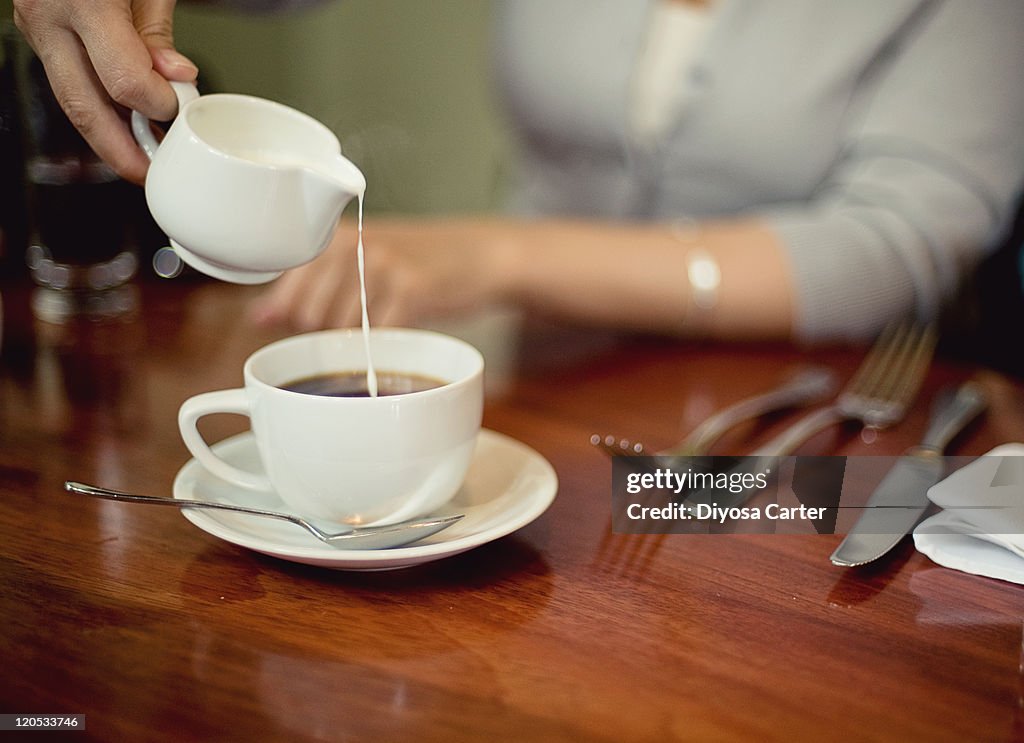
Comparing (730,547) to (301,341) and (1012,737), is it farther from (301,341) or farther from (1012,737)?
(301,341)

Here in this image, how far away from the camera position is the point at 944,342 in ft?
4.65

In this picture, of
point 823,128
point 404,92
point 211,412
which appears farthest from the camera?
point 404,92

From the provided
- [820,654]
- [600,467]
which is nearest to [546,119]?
[600,467]

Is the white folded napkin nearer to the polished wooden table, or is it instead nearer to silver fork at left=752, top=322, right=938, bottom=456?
the polished wooden table

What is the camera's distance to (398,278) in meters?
1.05

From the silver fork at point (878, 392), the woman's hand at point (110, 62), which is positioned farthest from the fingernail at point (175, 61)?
the silver fork at point (878, 392)

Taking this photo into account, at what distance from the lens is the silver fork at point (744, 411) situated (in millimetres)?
761

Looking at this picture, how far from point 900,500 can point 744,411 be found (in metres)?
0.22

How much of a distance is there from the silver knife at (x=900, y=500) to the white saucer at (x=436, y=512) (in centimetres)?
20

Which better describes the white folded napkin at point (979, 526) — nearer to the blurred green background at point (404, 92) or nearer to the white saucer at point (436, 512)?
the white saucer at point (436, 512)

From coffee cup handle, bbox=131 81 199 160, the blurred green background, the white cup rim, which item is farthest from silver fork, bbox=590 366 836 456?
the blurred green background

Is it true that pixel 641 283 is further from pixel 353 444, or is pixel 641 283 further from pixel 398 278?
pixel 353 444

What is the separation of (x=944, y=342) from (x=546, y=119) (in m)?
0.69

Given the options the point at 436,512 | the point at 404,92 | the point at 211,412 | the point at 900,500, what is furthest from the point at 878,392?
the point at 404,92
